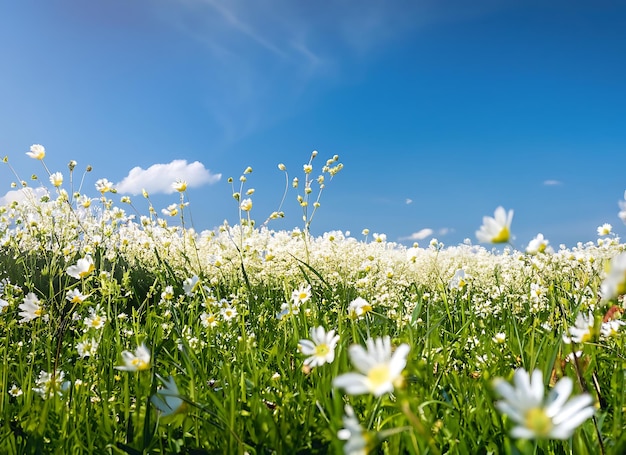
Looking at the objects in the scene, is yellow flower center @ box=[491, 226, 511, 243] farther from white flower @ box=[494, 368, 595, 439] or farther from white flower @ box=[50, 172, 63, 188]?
white flower @ box=[50, 172, 63, 188]

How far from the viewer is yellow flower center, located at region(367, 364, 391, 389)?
78 cm

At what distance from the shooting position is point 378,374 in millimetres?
783

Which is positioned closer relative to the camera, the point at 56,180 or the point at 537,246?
the point at 537,246

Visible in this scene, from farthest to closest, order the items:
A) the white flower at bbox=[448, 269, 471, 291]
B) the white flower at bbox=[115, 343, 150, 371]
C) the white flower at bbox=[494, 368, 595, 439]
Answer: the white flower at bbox=[448, 269, 471, 291]
the white flower at bbox=[115, 343, 150, 371]
the white flower at bbox=[494, 368, 595, 439]

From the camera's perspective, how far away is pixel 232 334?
2971 mm

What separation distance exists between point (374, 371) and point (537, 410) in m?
0.21

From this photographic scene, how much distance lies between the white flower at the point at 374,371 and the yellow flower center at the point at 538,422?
17 cm

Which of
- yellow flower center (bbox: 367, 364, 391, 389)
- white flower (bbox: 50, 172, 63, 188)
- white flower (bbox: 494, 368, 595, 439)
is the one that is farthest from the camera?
white flower (bbox: 50, 172, 63, 188)

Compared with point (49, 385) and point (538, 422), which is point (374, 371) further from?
point (49, 385)

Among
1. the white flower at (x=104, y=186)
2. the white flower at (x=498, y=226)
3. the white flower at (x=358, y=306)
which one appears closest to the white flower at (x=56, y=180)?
the white flower at (x=104, y=186)

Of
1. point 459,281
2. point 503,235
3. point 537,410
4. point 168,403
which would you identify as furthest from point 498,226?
point 459,281

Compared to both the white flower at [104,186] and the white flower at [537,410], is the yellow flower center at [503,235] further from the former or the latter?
the white flower at [104,186]

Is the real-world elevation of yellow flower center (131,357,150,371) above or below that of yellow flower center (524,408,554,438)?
above

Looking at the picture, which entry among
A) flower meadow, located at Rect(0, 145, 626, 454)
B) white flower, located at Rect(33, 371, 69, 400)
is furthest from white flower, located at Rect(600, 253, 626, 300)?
white flower, located at Rect(33, 371, 69, 400)
